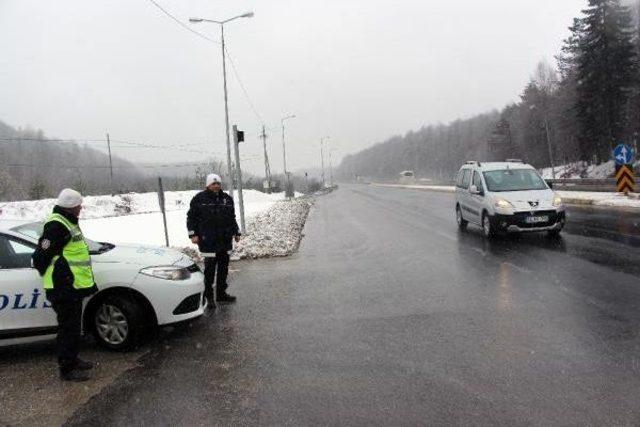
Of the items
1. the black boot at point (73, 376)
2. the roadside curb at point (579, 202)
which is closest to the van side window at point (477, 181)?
the roadside curb at point (579, 202)

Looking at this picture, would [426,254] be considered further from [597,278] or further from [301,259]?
[597,278]

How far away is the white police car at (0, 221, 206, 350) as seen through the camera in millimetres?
5457

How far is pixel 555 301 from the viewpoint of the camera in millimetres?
6668

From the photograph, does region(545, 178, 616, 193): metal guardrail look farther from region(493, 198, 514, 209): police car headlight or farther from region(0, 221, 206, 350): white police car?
region(0, 221, 206, 350): white police car

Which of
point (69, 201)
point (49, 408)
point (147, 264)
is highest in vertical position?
point (69, 201)

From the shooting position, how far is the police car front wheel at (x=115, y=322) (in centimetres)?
562

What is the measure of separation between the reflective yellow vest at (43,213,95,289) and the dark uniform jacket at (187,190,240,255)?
8.23 ft

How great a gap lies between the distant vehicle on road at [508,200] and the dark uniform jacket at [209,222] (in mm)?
7112

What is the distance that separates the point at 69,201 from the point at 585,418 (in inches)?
188

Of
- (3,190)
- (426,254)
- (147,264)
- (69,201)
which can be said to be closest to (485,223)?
(426,254)

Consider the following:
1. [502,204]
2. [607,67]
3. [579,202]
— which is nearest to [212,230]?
[502,204]

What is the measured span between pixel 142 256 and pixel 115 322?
82 cm

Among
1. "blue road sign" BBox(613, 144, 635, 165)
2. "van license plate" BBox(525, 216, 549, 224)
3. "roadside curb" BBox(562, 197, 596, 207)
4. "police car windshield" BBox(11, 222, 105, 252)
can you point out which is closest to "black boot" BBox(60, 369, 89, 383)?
"police car windshield" BBox(11, 222, 105, 252)

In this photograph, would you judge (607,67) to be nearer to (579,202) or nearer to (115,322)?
(579,202)
